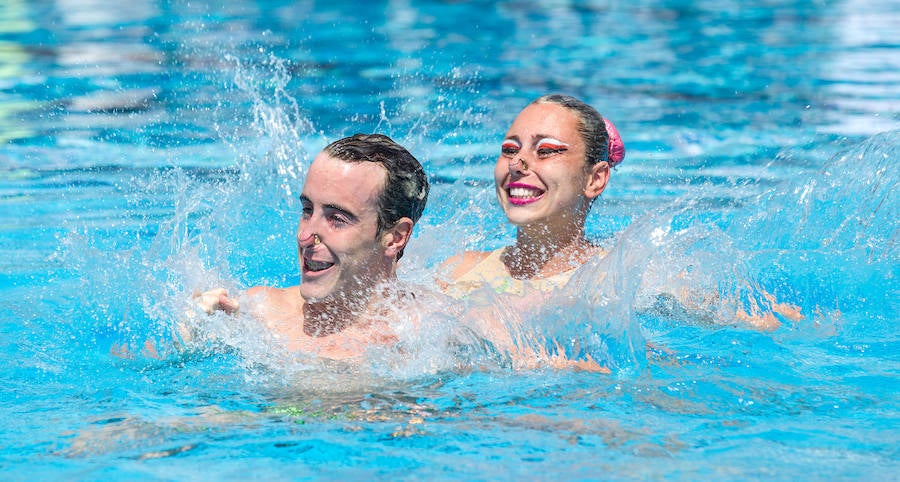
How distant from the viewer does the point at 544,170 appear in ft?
15.9

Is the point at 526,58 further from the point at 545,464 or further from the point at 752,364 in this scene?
the point at 545,464

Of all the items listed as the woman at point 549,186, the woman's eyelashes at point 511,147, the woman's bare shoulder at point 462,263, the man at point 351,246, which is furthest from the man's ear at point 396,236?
the woman's bare shoulder at point 462,263

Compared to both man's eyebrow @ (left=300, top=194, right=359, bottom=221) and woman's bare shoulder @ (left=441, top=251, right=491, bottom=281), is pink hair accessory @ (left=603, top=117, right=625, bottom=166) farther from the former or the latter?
man's eyebrow @ (left=300, top=194, right=359, bottom=221)

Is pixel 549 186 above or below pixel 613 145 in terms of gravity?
below

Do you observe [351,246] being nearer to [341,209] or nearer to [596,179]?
[341,209]

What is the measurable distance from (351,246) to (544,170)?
128 centimetres

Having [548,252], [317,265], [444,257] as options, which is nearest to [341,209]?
[317,265]

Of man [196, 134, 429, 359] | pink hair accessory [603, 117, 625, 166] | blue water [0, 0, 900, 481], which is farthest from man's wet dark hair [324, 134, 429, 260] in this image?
pink hair accessory [603, 117, 625, 166]

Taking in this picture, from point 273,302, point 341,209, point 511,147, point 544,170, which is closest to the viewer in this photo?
point 341,209

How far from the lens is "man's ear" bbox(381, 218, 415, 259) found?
401 cm

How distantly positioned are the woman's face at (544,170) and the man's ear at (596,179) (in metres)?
0.01

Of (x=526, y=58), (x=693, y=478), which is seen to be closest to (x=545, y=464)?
(x=693, y=478)

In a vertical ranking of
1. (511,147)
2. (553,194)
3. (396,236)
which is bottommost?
(396,236)

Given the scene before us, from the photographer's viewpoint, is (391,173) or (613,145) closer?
(391,173)
